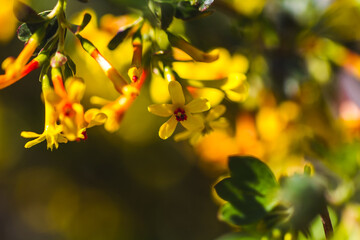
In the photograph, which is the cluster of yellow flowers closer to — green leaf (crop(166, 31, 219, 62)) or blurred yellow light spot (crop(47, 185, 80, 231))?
green leaf (crop(166, 31, 219, 62))

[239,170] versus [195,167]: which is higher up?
[239,170]

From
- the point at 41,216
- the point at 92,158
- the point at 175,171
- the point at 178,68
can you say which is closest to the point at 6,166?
the point at 41,216

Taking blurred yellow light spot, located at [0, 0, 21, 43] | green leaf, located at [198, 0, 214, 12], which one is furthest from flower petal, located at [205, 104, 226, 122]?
blurred yellow light spot, located at [0, 0, 21, 43]

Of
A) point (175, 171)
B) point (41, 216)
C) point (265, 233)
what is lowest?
point (41, 216)

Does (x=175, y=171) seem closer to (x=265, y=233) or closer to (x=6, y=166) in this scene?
(x=6, y=166)

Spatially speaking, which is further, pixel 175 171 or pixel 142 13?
pixel 175 171

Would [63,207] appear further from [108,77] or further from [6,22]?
[108,77]
